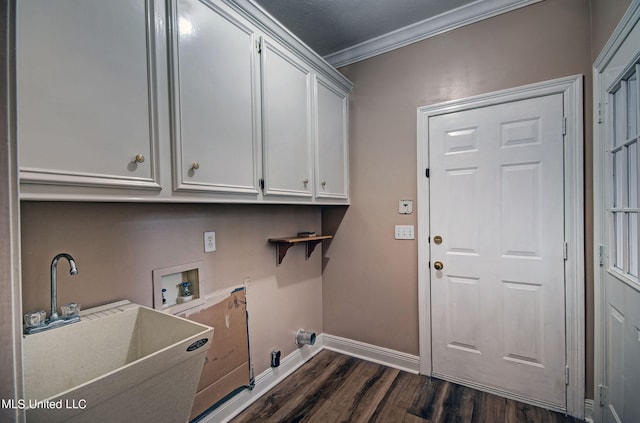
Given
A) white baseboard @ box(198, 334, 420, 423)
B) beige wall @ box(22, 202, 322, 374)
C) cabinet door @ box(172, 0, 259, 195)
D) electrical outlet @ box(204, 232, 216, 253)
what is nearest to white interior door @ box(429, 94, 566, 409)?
white baseboard @ box(198, 334, 420, 423)

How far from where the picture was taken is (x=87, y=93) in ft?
3.23

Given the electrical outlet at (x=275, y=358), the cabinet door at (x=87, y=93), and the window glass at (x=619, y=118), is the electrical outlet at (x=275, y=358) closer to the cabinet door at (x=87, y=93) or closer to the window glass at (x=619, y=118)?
the cabinet door at (x=87, y=93)

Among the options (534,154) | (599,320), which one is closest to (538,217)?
(534,154)

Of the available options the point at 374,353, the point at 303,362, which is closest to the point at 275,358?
the point at 303,362

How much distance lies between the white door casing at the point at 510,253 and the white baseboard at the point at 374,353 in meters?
0.11

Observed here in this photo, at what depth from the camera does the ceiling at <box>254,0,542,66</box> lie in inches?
78.0

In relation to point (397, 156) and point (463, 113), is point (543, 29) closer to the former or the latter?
point (463, 113)

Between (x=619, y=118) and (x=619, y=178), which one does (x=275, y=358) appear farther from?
(x=619, y=118)

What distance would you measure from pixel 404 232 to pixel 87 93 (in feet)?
6.74

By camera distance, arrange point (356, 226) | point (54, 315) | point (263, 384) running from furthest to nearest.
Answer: point (356, 226) → point (263, 384) → point (54, 315)

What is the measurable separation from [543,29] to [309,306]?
8.42 feet

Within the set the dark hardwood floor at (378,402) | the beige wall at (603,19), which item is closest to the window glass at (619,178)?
the beige wall at (603,19)

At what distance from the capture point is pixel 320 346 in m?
2.73

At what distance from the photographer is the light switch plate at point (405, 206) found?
234 centimetres
